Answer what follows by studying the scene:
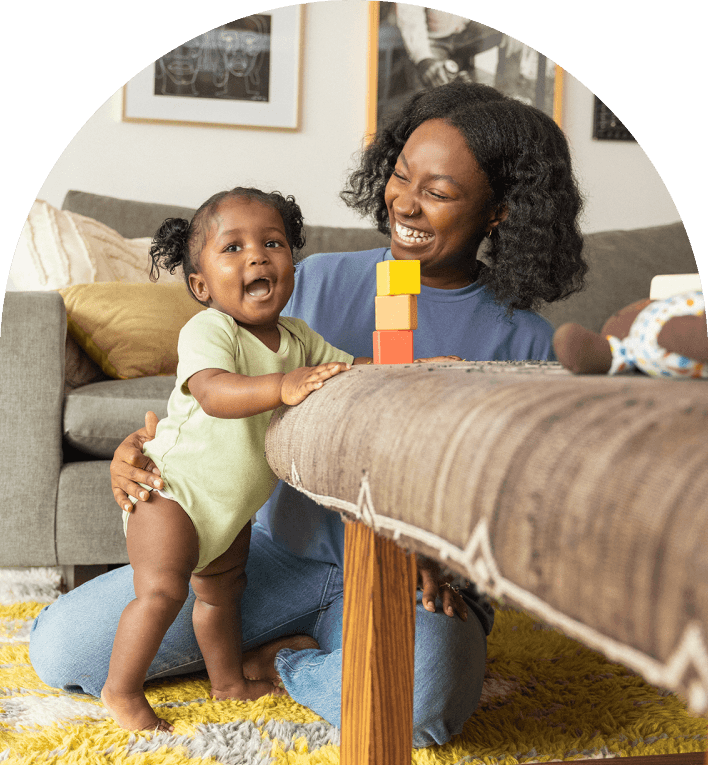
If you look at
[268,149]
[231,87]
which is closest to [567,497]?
[268,149]

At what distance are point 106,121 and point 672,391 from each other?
2135 millimetres

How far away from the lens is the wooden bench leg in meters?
0.54

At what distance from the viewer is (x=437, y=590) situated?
848 mm

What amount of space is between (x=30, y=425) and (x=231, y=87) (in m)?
1.29

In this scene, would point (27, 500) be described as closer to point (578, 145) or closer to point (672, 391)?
point (672, 391)

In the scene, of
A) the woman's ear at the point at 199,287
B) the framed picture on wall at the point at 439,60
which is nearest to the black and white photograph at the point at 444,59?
the framed picture on wall at the point at 439,60

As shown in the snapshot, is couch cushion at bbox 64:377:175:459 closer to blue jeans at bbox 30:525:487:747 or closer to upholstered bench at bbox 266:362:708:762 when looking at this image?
blue jeans at bbox 30:525:487:747

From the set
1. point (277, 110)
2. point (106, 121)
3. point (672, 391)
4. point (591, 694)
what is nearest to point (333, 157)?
point (277, 110)

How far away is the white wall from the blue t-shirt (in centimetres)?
113

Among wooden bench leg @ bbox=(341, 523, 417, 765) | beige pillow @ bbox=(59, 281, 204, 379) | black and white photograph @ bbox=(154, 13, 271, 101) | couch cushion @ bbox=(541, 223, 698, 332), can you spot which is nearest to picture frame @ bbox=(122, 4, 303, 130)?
black and white photograph @ bbox=(154, 13, 271, 101)

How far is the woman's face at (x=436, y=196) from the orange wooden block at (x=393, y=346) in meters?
0.28

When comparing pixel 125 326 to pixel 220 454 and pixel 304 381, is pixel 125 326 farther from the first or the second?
pixel 304 381

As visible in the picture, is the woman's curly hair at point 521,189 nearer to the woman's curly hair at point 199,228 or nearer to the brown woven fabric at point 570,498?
the woman's curly hair at point 199,228

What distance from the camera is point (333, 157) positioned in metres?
2.14
